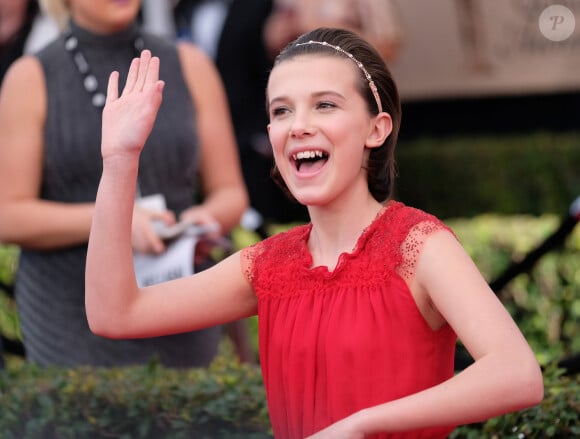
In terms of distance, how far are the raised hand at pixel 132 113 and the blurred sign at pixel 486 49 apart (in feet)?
25.4

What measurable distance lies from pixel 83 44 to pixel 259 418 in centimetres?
159

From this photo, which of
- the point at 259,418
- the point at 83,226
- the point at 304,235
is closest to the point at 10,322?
the point at 83,226

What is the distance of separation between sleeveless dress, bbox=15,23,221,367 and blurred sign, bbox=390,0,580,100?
6248 mm

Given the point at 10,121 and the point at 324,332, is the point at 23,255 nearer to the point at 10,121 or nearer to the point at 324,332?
the point at 10,121

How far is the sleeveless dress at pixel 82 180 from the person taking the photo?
4.22 m

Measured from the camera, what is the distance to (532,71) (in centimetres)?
1054

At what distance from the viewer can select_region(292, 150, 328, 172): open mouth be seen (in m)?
2.55

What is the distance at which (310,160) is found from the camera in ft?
8.49

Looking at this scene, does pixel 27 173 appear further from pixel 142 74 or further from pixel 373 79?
pixel 373 79

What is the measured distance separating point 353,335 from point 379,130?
0.46 m

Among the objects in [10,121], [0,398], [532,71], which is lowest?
[0,398]

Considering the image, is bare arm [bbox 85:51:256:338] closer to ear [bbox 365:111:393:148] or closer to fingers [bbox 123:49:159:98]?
fingers [bbox 123:49:159:98]

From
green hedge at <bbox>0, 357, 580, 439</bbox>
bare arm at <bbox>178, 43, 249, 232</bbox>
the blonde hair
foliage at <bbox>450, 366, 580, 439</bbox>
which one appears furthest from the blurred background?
foliage at <bbox>450, 366, 580, 439</bbox>

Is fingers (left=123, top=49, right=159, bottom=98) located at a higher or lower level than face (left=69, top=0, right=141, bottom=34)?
lower
